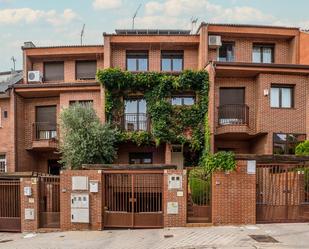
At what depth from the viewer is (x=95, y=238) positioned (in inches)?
471

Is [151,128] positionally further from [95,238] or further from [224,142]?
[95,238]

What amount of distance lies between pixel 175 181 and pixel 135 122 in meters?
8.79

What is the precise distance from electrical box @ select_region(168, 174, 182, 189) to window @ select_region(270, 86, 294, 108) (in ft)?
30.0

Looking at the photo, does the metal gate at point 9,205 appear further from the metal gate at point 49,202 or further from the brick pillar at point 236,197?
the brick pillar at point 236,197

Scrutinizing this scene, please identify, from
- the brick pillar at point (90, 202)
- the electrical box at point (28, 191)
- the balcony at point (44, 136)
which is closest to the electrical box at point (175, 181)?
the brick pillar at point (90, 202)

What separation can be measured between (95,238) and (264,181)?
613 centimetres

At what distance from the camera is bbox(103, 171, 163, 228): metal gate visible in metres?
13.0

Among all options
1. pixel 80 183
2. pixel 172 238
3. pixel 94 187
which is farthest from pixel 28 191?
pixel 172 238

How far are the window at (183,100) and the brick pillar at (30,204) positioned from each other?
1003 centimetres

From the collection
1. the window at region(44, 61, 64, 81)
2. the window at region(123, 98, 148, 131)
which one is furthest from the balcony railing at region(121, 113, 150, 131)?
the window at region(44, 61, 64, 81)

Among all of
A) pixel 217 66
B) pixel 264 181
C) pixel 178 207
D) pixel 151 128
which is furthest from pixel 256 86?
pixel 178 207

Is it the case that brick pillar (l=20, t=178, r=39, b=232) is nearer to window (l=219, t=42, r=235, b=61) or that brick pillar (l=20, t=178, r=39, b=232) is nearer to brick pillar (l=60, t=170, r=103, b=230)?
brick pillar (l=60, t=170, r=103, b=230)

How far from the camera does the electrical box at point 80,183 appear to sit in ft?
43.4

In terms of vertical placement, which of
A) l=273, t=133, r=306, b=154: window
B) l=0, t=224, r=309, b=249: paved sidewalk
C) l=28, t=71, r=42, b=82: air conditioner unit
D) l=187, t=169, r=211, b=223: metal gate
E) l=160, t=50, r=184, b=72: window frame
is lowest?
l=0, t=224, r=309, b=249: paved sidewalk
